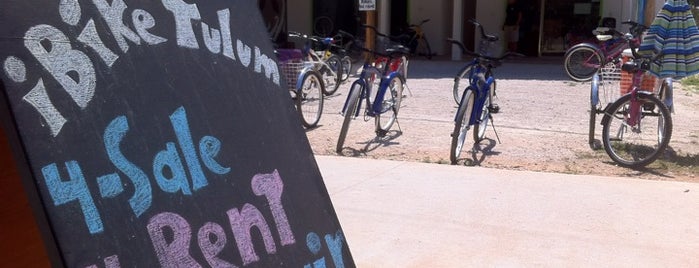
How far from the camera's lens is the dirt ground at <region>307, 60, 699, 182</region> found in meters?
7.11

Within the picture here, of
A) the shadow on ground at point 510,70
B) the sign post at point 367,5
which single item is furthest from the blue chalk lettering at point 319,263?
the sign post at point 367,5

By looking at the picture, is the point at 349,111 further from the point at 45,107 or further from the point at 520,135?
the point at 45,107

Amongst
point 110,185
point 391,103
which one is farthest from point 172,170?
point 391,103

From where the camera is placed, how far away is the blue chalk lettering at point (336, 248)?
267 cm

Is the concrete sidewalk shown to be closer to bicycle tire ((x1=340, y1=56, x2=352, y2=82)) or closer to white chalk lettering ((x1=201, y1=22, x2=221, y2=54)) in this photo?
white chalk lettering ((x1=201, y1=22, x2=221, y2=54))

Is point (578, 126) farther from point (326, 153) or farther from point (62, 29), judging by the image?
point (62, 29)

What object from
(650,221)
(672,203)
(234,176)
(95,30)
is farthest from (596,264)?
(95,30)

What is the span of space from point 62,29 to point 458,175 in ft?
15.4

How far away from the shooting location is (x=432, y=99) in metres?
11.5

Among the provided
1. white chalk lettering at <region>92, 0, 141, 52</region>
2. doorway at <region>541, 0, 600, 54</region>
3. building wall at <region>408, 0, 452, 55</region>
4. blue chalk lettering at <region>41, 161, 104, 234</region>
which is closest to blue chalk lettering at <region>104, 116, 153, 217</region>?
blue chalk lettering at <region>41, 161, 104, 234</region>

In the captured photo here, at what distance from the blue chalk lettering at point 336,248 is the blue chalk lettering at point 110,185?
0.90 metres

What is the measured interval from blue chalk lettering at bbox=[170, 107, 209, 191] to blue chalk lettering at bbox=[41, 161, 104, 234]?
0.37 m

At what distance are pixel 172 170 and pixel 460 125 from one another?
16.6ft

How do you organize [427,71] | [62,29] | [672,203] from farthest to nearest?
[427,71] < [672,203] < [62,29]
